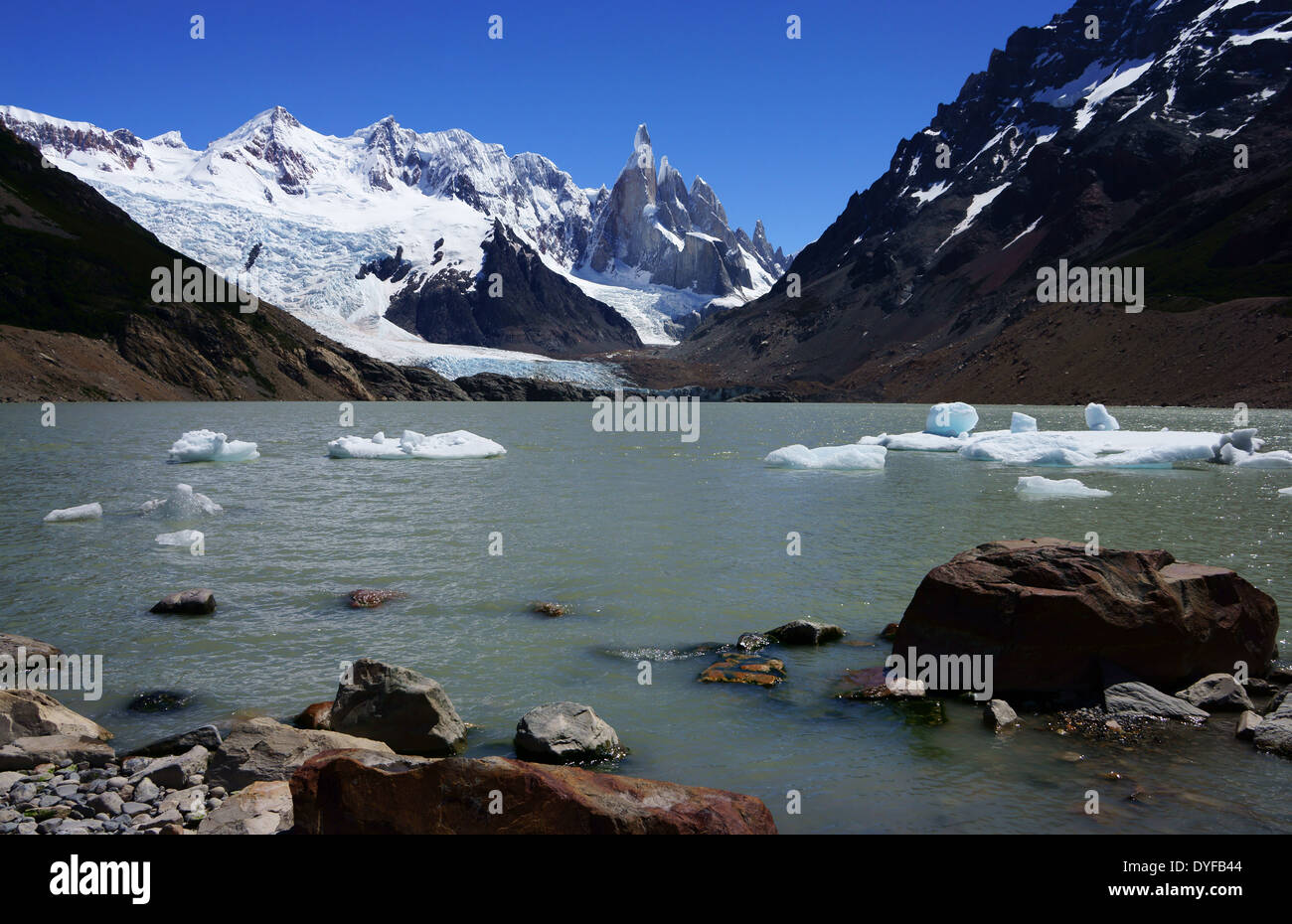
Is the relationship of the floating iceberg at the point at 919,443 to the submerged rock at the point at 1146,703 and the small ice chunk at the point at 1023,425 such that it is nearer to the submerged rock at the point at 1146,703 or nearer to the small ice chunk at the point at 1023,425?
the small ice chunk at the point at 1023,425

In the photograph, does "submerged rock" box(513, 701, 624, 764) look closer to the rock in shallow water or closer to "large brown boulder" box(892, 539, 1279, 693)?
"large brown boulder" box(892, 539, 1279, 693)

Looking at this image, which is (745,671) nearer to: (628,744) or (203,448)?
(628,744)

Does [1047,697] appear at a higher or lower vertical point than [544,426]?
lower

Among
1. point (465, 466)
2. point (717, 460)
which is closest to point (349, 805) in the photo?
point (465, 466)

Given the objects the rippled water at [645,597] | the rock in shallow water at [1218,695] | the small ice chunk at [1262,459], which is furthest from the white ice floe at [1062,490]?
the rock in shallow water at [1218,695]

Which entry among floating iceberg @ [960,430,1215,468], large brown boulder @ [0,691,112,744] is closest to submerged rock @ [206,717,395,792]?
large brown boulder @ [0,691,112,744]

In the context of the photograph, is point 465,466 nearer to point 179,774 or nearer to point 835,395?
point 179,774
